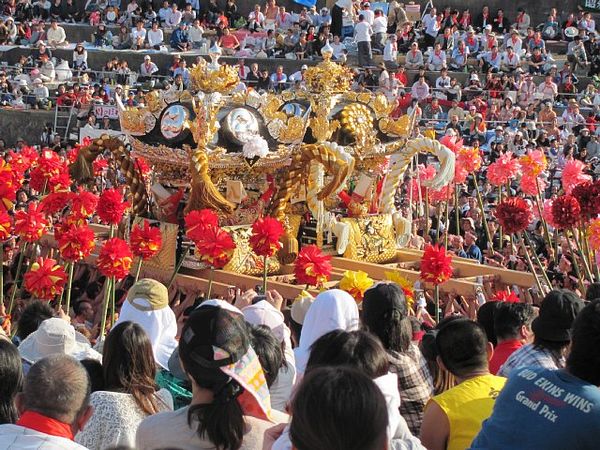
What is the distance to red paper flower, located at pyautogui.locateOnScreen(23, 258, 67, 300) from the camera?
9953mm

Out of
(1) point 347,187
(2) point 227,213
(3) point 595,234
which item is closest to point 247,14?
(1) point 347,187

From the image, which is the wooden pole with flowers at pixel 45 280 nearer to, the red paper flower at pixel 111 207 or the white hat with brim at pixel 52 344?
the red paper flower at pixel 111 207

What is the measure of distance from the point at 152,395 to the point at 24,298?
25.2 feet

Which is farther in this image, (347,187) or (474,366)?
(347,187)

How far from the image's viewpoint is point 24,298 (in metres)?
12.6

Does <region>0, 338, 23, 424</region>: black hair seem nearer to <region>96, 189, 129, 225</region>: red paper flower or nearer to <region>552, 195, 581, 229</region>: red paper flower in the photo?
<region>552, 195, 581, 229</region>: red paper flower

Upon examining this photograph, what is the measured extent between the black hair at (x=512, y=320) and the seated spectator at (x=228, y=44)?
21.6 m

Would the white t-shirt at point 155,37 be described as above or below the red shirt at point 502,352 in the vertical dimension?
below

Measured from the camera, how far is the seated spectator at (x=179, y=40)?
27.6 meters

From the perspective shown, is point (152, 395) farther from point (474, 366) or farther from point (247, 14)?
point (247, 14)

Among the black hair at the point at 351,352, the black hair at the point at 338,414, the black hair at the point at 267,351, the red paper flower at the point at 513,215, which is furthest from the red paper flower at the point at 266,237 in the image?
the black hair at the point at 338,414

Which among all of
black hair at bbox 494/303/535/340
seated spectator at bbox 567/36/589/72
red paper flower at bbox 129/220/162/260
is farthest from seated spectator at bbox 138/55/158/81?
black hair at bbox 494/303/535/340

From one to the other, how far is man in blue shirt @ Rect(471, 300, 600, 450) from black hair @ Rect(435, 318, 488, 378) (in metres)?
0.92

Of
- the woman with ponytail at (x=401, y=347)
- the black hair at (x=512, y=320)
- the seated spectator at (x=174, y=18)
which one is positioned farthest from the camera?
the seated spectator at (x=174, y=18)
